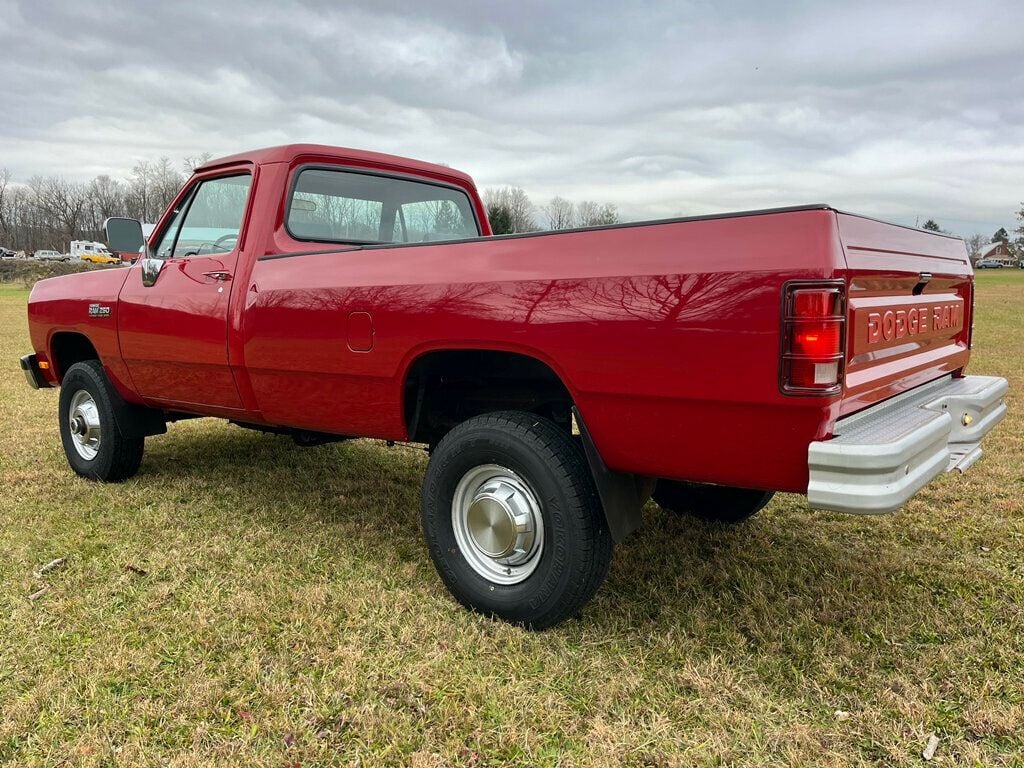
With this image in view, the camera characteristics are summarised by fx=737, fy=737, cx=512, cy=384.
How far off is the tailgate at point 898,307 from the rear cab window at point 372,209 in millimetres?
2085

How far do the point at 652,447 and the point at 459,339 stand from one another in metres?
0.83

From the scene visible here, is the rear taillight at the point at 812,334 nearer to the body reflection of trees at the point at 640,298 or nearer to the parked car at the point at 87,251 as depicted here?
the body reflection of trees at the point at 640,298

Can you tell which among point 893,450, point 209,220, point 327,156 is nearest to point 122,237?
point 209,220

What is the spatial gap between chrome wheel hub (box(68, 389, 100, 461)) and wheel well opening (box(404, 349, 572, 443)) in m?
2.66

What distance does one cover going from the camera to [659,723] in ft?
7.30

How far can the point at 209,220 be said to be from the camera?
4.14 m

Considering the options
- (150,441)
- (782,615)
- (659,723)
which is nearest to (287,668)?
(659,723)

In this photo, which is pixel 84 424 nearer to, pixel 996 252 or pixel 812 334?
pixel 812 334

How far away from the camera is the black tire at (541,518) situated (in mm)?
2594

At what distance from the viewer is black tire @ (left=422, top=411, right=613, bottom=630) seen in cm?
259

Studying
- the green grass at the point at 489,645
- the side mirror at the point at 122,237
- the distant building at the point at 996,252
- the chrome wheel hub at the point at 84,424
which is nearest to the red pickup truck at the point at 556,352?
the side mirror at the point at 122,237

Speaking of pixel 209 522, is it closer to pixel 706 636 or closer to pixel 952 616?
pixel 706 636

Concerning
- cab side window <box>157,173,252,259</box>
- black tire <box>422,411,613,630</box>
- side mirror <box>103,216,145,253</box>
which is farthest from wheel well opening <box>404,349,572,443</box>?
side mirror <box>103,216,145,253</box>

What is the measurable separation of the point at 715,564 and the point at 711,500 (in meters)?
0.50
